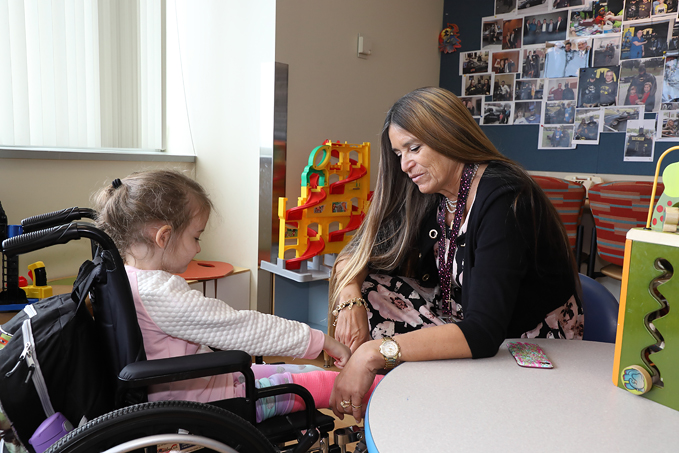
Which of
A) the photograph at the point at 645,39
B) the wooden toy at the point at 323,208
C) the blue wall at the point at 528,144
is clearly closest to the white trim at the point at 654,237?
the wooden toy at the point at 323,208

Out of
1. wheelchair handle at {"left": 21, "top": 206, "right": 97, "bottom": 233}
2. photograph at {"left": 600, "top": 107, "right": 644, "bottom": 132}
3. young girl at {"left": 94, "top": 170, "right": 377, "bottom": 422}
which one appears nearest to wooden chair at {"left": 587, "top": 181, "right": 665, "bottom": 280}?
photograph at {"left": 600, "top": 107, "right": 644, "bottom": 132}

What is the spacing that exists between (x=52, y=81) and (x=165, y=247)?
5.11 feet

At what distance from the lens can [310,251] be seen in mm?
2332

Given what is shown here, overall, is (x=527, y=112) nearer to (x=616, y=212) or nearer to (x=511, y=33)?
(x=511, y=33)

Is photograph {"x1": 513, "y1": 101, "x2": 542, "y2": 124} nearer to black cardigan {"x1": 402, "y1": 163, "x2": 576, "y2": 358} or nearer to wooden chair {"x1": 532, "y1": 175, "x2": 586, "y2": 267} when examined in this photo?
wooden chair {"x1": 532, "y1": 175, "x2": 586, "y2": 267}

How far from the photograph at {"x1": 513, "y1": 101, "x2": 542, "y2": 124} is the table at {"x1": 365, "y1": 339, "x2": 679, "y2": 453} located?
103 inches

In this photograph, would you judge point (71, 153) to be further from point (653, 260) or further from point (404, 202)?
point (653, 260)

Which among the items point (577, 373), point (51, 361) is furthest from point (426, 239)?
point (51, 361)

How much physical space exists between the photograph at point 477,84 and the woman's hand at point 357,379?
2.84 metres

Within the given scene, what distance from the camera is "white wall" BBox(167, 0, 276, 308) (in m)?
2.42

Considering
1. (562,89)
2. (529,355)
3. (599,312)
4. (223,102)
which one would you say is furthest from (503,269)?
(562,89)

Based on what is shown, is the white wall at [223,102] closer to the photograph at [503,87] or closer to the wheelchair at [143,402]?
the wheelchair at [143,402]

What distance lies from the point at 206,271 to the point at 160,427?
5.45ft

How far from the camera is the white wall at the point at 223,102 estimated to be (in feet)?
7.94
